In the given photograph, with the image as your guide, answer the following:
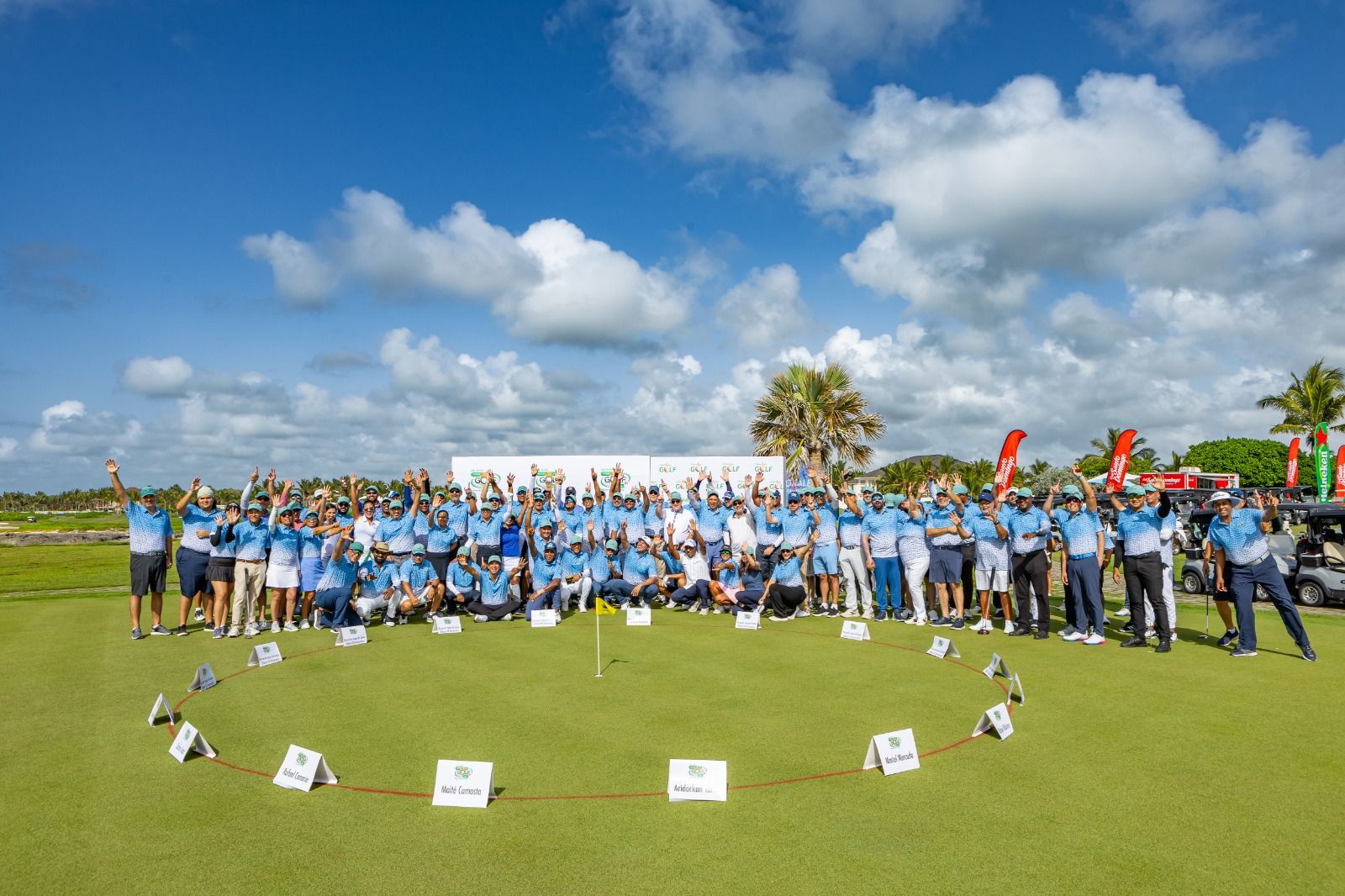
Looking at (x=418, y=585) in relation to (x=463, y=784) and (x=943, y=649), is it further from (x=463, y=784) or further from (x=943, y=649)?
(x=463, y=784)

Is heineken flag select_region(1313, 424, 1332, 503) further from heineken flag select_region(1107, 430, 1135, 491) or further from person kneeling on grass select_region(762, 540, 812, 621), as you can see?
person kneeling on grass select_region(762, 540, 812, 621)

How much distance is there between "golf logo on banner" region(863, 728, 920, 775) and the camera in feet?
20.1

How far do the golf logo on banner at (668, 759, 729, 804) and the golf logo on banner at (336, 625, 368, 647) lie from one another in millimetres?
8144

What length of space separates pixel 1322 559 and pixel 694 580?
42.1 ft

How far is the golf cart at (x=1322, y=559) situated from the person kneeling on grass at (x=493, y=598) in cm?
1612

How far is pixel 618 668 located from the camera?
33.7 feet

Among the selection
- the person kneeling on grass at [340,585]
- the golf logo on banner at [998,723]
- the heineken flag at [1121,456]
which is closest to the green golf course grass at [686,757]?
the golf logo on banner at [998,723]

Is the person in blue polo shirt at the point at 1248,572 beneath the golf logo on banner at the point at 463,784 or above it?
above

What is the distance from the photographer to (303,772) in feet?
19.7

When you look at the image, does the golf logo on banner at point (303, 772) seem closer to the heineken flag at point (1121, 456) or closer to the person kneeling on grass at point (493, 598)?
the person kneeling on grass at point (493, 598)

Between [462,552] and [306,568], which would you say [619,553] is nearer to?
[462,552]

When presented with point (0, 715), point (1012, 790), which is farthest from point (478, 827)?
point (0, 715)

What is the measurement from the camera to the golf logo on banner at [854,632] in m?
12.0

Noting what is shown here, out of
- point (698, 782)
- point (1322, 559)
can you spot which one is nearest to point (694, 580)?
point (698, 782)
